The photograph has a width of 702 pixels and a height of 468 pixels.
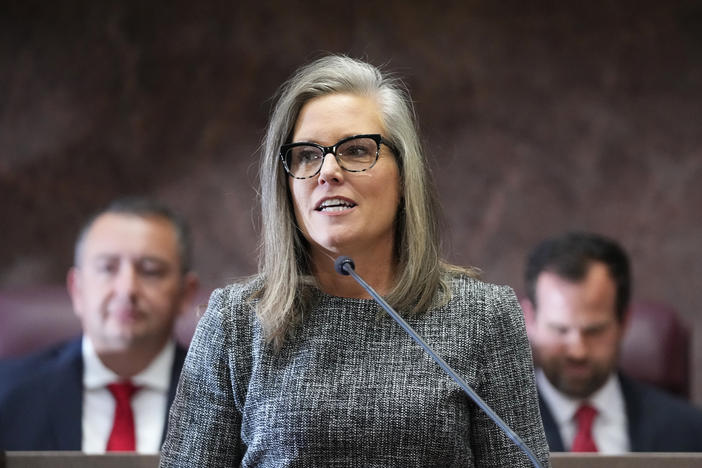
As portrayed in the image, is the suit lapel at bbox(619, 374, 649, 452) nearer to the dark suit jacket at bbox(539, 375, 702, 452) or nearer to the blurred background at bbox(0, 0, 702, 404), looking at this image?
the dark suit jacket at bbox(539, 375, 702, 452)

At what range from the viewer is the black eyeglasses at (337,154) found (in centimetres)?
122

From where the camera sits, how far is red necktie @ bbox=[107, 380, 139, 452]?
7.16 feet

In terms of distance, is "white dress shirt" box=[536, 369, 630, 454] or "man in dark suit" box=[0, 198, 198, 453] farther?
"white dress shirt" box=[536, 369, 630, 454]

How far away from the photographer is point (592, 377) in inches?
90.4

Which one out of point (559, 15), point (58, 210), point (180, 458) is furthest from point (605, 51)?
point (180, 458)

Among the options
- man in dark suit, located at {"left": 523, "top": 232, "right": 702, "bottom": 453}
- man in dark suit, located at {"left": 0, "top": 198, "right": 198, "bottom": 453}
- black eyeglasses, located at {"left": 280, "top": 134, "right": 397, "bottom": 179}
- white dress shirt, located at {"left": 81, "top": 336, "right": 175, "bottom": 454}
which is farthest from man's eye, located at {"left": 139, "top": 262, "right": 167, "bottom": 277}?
black eyeglasses, located at {"left": 280, "top": 134, "right": 397, "bottom": 179}

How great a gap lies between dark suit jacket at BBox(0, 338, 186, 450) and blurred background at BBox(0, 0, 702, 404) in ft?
2.24

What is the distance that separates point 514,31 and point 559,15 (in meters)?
0.13

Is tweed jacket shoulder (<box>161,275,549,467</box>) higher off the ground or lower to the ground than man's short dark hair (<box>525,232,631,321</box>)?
lower

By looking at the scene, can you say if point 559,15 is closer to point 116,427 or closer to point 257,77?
point 257,77

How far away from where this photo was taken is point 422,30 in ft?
9.41

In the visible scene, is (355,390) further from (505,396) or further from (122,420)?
(122,420)

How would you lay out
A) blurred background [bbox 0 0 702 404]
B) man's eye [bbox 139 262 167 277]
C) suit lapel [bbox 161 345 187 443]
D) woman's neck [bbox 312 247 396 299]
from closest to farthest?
1. woman's neck [bbox 312 247 396 299]
2. suit lapel [bbox 161 345 187 443]
3. man's eye [bbox 139 262 167 277]
4. blurred background [bbox 0 0 702 404]

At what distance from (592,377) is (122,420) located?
3.47 ft
